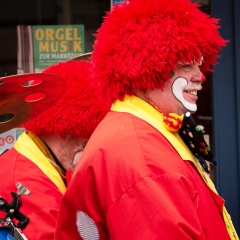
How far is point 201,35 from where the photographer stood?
248cm

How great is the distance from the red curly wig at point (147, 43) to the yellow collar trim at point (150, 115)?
0.04m

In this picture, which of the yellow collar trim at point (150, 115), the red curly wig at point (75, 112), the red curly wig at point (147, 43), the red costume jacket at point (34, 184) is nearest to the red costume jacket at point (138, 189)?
the yellow collar trim at point (150, 115)

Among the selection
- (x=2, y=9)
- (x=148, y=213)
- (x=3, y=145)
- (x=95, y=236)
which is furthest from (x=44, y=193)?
(x=2, y=9)

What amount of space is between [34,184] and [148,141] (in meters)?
1.02

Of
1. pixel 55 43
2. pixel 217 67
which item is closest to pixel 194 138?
pixel 217 67

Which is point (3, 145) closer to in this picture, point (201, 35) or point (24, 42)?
point (24, 42)

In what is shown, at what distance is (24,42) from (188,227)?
2.96 meters

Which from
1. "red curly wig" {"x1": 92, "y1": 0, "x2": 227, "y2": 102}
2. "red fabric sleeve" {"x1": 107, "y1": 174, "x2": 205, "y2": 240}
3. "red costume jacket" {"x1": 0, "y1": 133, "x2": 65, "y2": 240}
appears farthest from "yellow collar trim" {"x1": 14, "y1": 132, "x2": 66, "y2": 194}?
"red fabric sleeve" {"x1": 107, "y1": 174, "x2": 205, "y2": 240}

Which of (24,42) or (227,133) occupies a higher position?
(24,42)

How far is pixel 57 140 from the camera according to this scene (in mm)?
3449

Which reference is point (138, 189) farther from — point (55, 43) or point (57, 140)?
point (55, 43)

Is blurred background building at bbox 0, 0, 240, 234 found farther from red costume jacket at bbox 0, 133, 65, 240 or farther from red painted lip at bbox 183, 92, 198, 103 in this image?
red painted lip at bbox 183, 92, 198, 103

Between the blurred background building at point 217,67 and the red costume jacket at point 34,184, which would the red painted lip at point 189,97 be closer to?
the red costume jacket at point 34,184

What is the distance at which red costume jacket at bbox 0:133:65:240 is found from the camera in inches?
114
